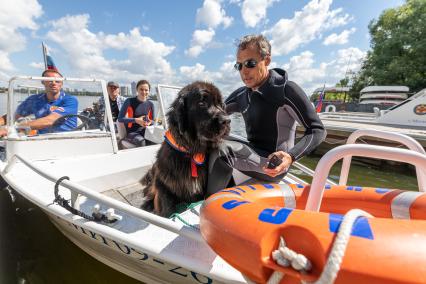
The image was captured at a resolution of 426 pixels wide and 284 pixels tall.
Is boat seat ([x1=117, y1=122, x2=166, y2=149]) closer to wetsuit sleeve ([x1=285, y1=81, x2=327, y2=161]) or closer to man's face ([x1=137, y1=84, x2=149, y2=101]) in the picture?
man's face ([x1=137, y1=84, x2=149, y2=101])

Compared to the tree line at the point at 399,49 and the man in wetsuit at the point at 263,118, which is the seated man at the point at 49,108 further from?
the tree line at the point at 399,49

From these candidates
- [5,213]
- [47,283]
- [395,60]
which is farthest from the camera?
[395,60]

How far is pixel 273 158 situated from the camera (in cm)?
144

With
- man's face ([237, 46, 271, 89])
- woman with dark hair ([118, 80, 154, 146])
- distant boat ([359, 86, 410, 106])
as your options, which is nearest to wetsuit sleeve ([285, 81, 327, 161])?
man's face ([237, 46, 271, 89])

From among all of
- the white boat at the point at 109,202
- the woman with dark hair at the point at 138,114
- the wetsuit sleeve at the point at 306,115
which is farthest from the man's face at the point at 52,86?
the wetsuit sleeve at the point at 306,115

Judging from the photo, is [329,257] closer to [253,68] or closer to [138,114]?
[253,68]

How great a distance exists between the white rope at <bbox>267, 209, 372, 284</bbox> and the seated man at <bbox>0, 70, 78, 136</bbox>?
10.3 feet

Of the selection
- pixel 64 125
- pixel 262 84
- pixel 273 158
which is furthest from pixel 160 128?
pixel 273 158

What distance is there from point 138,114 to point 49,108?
1642 millimetres

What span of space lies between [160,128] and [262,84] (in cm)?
254

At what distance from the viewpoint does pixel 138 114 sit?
445 cm

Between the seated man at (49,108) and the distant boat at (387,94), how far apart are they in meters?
24.2

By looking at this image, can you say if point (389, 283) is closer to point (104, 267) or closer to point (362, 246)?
point (362, 246)

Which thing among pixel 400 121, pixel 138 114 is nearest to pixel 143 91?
pixel 138 114
